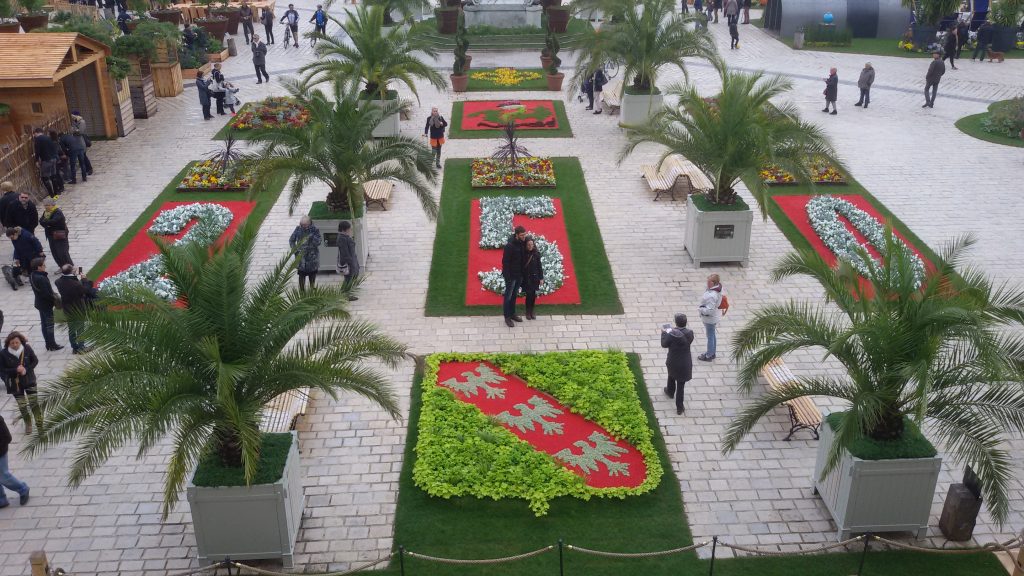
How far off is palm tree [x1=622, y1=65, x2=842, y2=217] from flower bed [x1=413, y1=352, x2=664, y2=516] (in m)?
4.90

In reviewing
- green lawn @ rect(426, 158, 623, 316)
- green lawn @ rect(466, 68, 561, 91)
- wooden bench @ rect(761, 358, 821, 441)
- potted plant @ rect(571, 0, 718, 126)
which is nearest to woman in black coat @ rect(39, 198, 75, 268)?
green lawn @ rect(426, 158, 623, 316)

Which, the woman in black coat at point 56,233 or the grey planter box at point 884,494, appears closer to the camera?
the grey planter box at point 884,494

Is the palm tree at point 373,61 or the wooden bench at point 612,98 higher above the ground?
the palm tree at point 373,61

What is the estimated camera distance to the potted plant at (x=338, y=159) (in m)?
16.5

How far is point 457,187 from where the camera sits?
22.0 metres

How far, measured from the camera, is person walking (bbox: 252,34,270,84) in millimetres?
31453

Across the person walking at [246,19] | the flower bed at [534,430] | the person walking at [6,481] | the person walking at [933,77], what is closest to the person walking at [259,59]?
the person walking at [246,19]

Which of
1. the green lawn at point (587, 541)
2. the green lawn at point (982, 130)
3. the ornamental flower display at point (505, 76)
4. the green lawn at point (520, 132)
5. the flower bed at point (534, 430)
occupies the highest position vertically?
the ornamental flower display at point (505, 76)

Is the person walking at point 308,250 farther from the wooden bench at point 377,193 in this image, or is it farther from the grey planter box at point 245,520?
the grey planter box at point 245,520

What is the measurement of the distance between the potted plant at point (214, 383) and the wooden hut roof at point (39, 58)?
14.6 meters

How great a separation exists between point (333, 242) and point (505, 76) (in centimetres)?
1726

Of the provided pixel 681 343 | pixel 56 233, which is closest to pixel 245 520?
pixel 681 343

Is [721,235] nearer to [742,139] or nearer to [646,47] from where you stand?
[742,139]

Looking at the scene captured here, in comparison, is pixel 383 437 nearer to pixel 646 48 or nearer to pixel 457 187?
pixel 457 187
